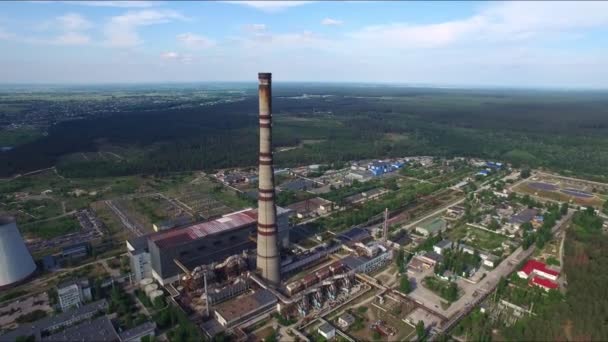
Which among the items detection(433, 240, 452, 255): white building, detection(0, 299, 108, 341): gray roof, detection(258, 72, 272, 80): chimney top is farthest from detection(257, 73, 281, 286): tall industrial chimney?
detection(433, 240, 452, 255): white building

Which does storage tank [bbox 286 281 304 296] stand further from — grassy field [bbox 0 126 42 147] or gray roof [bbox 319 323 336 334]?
grassy field [bbox 0 126 42 147]

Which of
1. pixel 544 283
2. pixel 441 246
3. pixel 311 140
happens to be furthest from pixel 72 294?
pixel 311 140

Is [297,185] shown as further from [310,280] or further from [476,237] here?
[310,280]

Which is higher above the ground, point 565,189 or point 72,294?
point 565,189

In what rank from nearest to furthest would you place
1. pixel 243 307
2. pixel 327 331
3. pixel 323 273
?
pixel 327 331 < pixel 243 307 < pixel 323 273

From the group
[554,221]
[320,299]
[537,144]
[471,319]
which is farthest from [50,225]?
[537,144]

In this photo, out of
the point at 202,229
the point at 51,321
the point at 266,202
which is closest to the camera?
the point at 51,321

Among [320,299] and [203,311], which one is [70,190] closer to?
[203,311]
